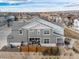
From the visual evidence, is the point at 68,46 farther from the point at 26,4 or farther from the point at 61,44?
the point at 26,4

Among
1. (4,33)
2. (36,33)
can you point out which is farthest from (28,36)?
(4,33)

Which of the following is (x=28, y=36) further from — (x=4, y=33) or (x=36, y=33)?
(x=4, y=33)

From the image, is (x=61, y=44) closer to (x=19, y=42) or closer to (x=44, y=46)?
(x=44, y=46)

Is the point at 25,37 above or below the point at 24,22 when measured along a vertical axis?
below

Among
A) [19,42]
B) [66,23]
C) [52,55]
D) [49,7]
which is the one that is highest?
[49,7]

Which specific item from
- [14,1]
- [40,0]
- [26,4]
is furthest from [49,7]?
[14,1]

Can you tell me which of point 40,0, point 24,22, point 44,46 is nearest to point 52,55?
point 44,46
